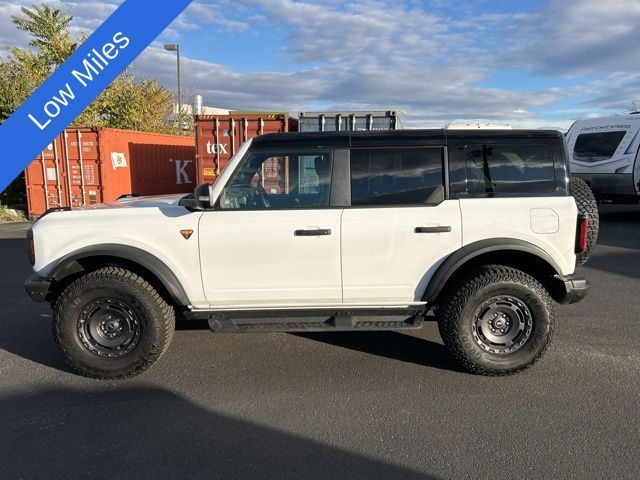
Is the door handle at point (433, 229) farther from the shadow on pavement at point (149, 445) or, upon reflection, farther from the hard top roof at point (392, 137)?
the shadow on pavement at point (149, 445)

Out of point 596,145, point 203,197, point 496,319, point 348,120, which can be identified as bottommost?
point 496,319

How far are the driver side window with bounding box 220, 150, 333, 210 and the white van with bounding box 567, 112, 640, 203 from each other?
32.8 ft

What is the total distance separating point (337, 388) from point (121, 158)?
1187cm

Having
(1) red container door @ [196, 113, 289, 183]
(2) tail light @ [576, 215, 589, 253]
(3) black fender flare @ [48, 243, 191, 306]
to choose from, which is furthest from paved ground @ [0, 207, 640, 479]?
(1) red container door @ [196, 113, 289, 183]

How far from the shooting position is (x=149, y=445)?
3010 mm

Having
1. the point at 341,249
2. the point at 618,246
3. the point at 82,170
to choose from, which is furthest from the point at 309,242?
the point at 82,170

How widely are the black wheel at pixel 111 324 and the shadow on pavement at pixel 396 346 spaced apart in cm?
151

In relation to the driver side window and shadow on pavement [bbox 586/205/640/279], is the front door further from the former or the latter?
shadow on pavement [bbox 586/205/640/279]

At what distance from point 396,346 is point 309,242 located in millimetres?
1435

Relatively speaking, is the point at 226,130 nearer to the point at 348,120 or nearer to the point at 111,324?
the point at 348,120

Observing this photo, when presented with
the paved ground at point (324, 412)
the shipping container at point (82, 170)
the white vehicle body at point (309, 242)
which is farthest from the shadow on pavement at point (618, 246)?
the shipping container at point (82, 170)

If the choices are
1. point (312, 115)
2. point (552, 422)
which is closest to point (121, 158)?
point (312, 115)

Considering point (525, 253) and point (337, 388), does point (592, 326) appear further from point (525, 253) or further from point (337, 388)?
point (337, 388)

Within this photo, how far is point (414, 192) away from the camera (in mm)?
3896
